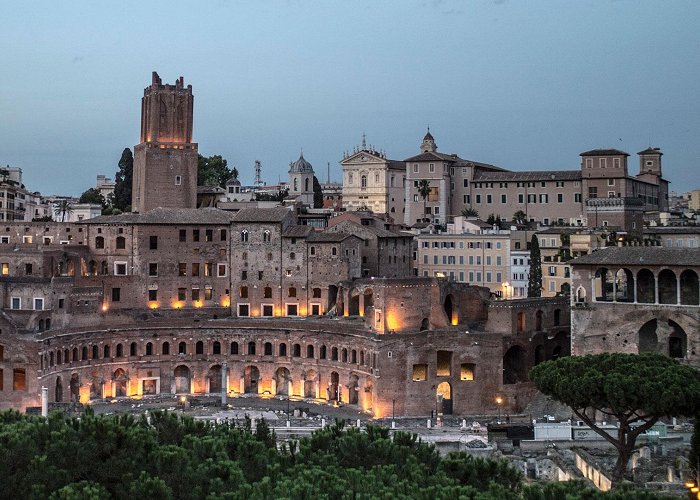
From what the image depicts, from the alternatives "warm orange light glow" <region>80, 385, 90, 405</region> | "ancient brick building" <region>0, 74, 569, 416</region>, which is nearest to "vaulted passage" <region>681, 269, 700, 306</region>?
"ancient brick building" <region>0, 74, 569, 416</region>

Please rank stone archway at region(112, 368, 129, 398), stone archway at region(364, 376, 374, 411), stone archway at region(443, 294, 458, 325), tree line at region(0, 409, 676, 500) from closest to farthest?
tree line at region(0, 409, 676, 500), stone archway at region(364, 376, 374, 411), stone archway at region(112, 368, 129, 398), stone archway at region(443, 294, 458, 325)

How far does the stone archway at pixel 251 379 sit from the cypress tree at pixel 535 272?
22.1 meters

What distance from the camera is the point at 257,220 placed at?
7612cm

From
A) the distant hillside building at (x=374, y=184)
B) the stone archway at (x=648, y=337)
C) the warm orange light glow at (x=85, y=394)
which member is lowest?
the warm orange light glow at (x=85, y=394)

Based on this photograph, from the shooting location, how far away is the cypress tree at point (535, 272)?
75812 millimetres

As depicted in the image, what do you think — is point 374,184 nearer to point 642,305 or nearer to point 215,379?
point 215,379

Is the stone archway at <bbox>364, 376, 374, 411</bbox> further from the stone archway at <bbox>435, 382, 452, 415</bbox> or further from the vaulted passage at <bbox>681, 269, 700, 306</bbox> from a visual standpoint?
the vaulted passage at <bbox>681, 269, 700, 306</bbox>

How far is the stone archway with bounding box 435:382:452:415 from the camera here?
63000 millimetres

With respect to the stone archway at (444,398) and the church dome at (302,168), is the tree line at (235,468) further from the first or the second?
the church dome at (302,168)

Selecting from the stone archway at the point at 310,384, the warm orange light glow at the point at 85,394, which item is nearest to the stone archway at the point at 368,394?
the stone archway at the point at 310,384

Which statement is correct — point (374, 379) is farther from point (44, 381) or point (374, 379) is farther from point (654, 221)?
point (654, 221)

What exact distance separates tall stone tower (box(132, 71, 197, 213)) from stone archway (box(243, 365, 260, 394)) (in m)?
18.4

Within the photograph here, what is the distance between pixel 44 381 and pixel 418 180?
4724 cm

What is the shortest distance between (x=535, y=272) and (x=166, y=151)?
107 ft
